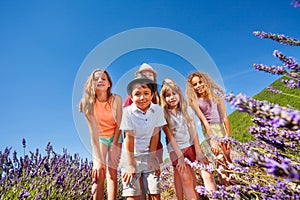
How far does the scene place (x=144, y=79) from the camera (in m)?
3.34

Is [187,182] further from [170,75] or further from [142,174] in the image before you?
[170,75]

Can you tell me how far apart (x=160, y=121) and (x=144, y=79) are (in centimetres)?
55

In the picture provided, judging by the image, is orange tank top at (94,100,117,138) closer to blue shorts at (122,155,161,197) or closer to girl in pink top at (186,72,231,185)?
blue shorts at (122,155,161,197)

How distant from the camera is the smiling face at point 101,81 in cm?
356

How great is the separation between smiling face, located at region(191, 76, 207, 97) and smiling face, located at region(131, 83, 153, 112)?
31.7 inches

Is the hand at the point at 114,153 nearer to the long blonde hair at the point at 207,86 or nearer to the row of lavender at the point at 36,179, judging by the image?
the row of lavender at the point at 36,179

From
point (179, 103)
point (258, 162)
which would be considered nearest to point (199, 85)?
point (179, 103)

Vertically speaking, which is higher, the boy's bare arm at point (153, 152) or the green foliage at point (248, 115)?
the green foliage at point (248, 115)

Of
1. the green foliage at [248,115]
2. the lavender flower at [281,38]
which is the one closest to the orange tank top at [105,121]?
the lavender flower at [281,38]

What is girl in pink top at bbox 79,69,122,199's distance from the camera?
11.0ft

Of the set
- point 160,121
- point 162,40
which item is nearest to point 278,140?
point 160,121

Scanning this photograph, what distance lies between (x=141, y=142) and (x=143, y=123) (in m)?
0.21

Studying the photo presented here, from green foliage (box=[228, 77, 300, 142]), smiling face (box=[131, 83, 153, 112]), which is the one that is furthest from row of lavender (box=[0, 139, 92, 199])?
green foliage (box=[228, 77, 300, 142])

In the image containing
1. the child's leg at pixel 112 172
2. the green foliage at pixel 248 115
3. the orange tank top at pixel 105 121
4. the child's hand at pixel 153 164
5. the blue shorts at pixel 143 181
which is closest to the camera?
the blue shorts at pixel 143 181
